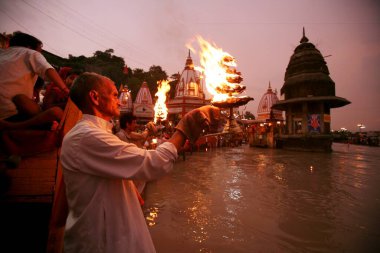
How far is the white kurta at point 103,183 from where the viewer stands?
1.33 metres

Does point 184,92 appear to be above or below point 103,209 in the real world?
above

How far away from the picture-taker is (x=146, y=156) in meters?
1.35

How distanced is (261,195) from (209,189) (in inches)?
60.3

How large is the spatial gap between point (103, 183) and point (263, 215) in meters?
4.21

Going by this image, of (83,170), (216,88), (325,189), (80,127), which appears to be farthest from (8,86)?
(325,189)

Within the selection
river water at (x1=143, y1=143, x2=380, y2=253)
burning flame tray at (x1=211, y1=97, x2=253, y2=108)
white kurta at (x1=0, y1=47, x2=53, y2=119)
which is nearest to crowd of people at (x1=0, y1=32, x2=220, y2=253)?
burning flame tray at (x1=211, y1=97, x2=253, y2=108)

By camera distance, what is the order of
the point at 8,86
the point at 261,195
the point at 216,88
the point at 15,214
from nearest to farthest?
the point at 15,214 → the point at 8,86 → the point at 216,88 → the point at 261,195

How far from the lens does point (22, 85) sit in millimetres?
2715

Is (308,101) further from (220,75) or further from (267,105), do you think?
(220,75)

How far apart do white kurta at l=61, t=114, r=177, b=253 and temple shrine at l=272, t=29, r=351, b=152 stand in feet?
74.8

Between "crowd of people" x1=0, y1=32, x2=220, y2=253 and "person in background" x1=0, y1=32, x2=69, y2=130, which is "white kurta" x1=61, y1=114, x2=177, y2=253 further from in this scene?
"person in background" x1=0, y1=32, x2=69, y2=130

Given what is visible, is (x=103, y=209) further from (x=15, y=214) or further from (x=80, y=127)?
(x=15, y=214)

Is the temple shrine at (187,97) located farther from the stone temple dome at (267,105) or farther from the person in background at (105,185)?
the person in background at (105,185)

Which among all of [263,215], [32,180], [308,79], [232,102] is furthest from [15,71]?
[308,79]
